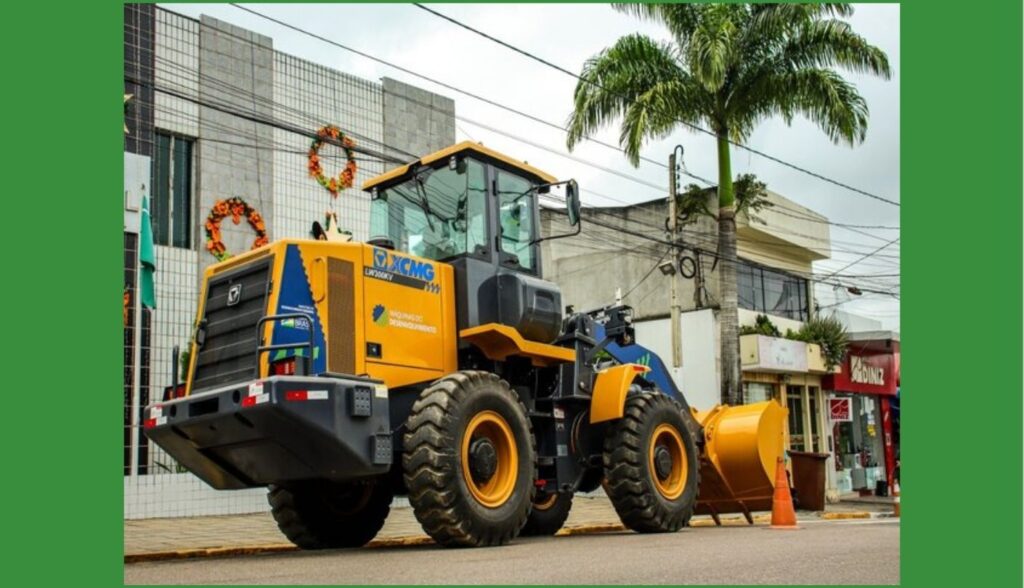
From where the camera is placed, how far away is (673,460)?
12.8 meters

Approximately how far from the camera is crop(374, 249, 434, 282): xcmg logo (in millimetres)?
10023

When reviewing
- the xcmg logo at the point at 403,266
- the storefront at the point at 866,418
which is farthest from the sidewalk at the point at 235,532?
the storefront at the point at 866,418

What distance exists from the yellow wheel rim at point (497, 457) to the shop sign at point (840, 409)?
20.1 m

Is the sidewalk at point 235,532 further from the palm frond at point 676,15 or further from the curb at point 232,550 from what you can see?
the palm frond at point 676,15

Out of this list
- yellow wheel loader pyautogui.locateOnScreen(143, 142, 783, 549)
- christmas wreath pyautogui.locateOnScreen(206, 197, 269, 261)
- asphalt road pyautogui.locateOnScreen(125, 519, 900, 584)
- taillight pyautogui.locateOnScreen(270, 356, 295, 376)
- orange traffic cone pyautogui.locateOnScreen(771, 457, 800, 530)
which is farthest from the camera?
christmas wreath pyautogui.locateOnScreen(206, 197, 269, 261)

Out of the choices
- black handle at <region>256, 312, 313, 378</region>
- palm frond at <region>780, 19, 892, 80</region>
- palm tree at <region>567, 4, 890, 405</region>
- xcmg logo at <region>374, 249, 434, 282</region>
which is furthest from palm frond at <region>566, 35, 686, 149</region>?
black handle at <region>256, 312, 313, 378</region>

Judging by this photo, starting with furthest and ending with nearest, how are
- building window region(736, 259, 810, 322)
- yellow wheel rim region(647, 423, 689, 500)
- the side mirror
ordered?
building window region(736, 259, 810, 322), yellow wheel rim region(647, 423, 689, 500), the side mirror

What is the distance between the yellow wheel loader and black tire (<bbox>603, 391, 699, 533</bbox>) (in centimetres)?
2

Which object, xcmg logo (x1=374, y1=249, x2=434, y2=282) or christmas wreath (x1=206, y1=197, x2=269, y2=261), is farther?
christmas wreath (x1=206, y1=197, x2=269, y2=261)

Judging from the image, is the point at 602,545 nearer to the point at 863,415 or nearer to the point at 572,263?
the point at 572,263

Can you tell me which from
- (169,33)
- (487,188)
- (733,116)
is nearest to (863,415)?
(733,116)

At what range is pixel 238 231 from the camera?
21422mm

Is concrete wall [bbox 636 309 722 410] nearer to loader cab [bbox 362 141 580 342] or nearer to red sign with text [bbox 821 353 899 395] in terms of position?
red sign with text [bbox 821 353 899 395]

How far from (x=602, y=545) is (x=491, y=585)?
3506mm
